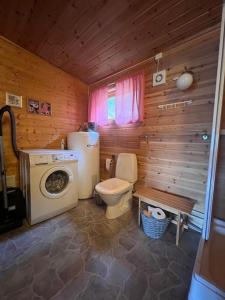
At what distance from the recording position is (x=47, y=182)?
194cm

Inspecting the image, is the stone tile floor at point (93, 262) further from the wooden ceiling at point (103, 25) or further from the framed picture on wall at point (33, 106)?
the wooden ceiling at point (103, 25)

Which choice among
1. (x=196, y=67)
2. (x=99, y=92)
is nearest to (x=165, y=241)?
(x=196, y=67)

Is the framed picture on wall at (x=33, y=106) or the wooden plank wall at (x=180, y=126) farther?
the framed picture on wall at (x=33, y=106)

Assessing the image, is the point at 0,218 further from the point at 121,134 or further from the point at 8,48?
the point at 8,48

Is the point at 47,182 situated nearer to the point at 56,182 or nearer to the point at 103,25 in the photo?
the point at 56,182

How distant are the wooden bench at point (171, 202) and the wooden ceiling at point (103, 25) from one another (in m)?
1.97

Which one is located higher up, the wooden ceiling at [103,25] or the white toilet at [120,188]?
the wooden ceiling at [103,25]

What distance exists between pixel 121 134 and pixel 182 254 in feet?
5.98

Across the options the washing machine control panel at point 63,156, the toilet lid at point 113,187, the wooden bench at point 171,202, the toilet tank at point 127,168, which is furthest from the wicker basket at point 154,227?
the washing machine control panel at point 63,156

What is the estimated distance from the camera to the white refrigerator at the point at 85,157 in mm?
2432

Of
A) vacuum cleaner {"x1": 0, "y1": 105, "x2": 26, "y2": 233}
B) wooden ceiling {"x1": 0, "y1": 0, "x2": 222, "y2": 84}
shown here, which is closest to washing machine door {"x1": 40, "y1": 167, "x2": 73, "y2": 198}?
vacuum cleaner {"x1": 0, "y1": 105, "x2": 26, "y2": 233}

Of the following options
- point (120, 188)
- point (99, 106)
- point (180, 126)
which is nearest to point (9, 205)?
point (120, 188)

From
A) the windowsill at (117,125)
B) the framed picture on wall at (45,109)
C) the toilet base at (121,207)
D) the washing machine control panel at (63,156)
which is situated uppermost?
the framed picture on wall at (45,109)

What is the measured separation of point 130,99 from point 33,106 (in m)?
1.58
